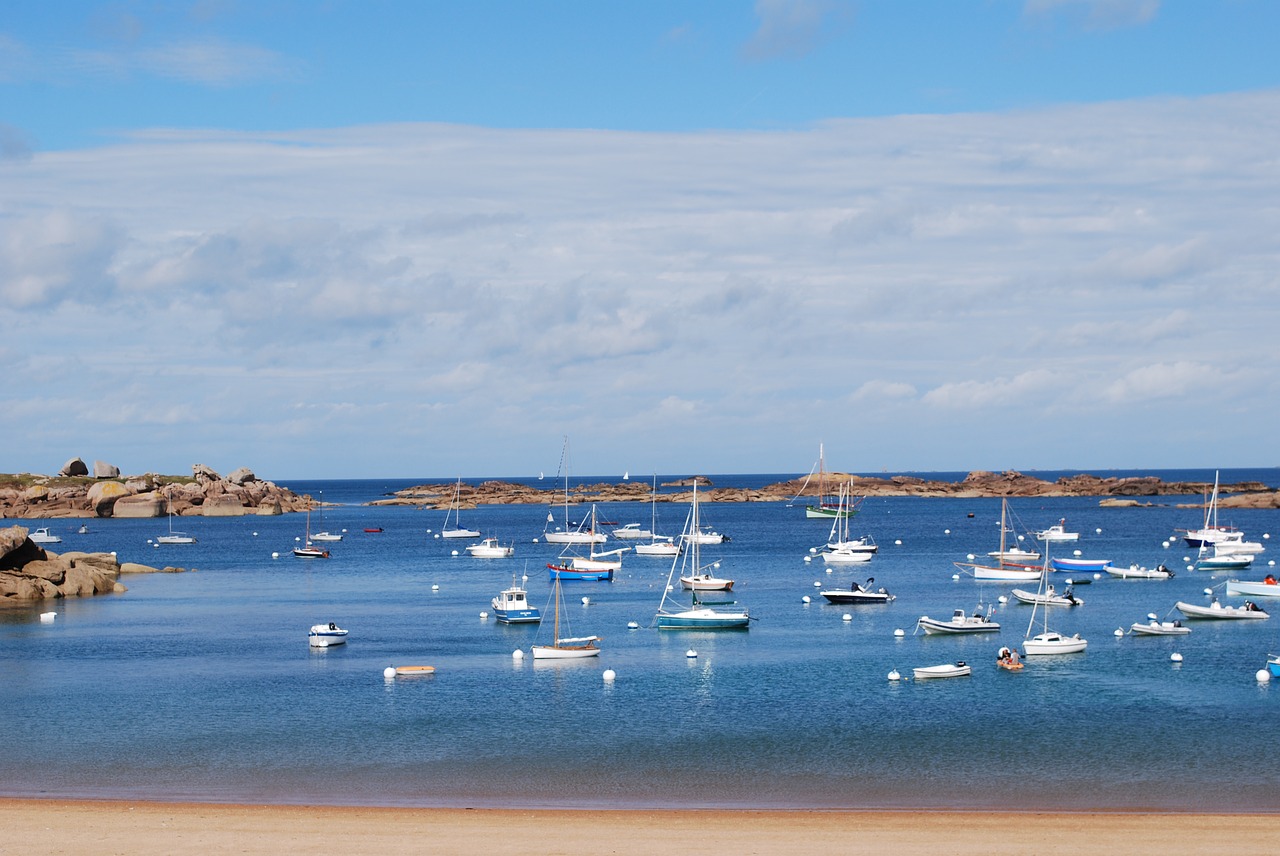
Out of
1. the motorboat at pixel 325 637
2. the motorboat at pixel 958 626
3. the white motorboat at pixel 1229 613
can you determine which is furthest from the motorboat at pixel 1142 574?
the motorboat at pixel 325 637

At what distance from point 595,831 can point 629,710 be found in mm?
16144

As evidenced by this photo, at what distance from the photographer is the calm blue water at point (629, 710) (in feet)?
113

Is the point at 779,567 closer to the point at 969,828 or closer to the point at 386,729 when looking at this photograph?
the point at 386,729

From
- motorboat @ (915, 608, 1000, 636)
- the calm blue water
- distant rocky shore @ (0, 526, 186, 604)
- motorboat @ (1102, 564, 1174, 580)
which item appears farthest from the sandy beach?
motorboat @ (1102, 564, 1174, 580)

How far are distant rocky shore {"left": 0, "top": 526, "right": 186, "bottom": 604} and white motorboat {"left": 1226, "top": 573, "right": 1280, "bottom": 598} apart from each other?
76664 mm

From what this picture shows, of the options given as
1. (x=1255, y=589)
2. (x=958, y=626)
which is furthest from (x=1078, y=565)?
(x=958, y=626)

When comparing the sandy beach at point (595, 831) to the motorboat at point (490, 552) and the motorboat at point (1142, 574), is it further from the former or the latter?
the motorboat at point (490, 552)

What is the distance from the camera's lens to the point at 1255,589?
81062 millimetres

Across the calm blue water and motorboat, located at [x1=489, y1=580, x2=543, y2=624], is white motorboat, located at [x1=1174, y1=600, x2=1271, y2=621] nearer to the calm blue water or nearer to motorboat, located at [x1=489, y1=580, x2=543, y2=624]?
the calm blue water

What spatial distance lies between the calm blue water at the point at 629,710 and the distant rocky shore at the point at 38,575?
2.02 metres

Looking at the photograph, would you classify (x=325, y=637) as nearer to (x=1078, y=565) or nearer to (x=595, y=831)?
(x=595, y=831)

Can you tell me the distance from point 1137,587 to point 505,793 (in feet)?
217

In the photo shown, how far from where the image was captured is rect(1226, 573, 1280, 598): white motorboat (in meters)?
80.6

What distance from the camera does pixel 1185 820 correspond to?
29.7 meters
